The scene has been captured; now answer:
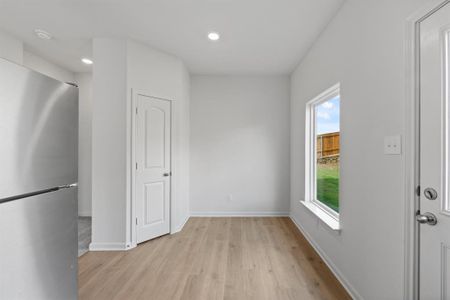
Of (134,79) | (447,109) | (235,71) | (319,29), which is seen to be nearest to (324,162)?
(319,29)

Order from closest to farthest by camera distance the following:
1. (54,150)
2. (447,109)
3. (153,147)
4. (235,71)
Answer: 1. (54,150)
2. (447,109)
3. (153,147)
4. (235,71)

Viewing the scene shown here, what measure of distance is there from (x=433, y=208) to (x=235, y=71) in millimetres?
3404

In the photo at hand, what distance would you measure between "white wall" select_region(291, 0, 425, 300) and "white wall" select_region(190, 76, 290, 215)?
1.77m

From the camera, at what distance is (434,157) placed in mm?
1166

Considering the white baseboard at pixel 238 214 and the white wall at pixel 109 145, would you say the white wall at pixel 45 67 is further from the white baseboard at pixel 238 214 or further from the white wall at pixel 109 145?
the white baseboard at pixel 238 214

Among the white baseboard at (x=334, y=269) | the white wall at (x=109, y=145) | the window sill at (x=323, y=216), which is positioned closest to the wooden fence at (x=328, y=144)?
the window sill at (x=323, y=216)

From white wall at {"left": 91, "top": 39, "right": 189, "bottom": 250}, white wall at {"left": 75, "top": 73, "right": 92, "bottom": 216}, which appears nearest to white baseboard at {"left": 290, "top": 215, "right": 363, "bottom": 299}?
white wall at {"left": 91, "top": 39, "right": 189, "bottom": 250}

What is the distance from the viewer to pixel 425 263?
4.01 ft

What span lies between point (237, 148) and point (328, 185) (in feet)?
6.00

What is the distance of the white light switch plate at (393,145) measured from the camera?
4.48 feet

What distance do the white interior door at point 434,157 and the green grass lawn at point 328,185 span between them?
4.39ft

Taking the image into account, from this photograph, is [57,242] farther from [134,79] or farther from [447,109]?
[134,79]

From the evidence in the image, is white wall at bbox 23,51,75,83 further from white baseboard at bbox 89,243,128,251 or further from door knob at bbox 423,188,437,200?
door knob at bbox 423,188,437,200

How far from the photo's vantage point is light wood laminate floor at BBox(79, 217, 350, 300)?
1.94 metres
